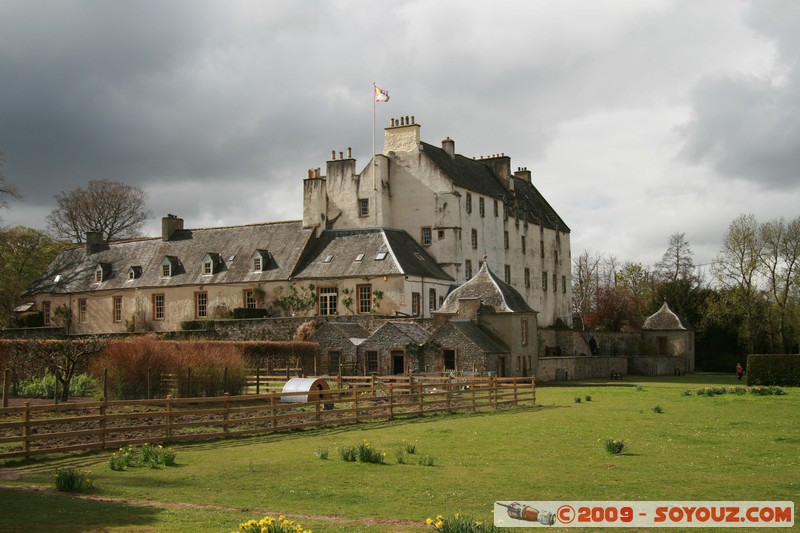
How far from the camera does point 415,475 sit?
56.2 ft

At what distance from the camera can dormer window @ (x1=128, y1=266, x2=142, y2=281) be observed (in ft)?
205

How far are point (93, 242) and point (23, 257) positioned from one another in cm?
853

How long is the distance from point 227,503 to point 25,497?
10.5ft

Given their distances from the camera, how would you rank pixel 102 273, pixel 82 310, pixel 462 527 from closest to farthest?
pixel 462 527 → pixel 82 310 → pixel 102 273

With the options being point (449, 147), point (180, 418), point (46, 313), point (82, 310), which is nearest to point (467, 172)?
point (449, 147)

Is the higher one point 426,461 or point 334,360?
point 334,360

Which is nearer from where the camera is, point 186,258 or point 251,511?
point 251,511

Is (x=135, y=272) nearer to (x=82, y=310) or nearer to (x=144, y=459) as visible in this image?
(x=82, y=310)

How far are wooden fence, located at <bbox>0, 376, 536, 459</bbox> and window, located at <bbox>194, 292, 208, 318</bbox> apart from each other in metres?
25.3

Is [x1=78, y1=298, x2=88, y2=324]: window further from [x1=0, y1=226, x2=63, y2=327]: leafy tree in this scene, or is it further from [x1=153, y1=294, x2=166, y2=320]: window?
[x1=0, y1=226, x2=63, y2=327]: leafy tree

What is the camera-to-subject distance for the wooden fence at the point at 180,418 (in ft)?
67.0

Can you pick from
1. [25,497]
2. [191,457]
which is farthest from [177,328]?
[25,497]

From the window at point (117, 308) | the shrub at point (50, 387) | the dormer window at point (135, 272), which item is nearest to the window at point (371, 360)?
the shrub at point (50, 387)

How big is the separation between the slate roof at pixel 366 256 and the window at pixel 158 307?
10.1 meters
